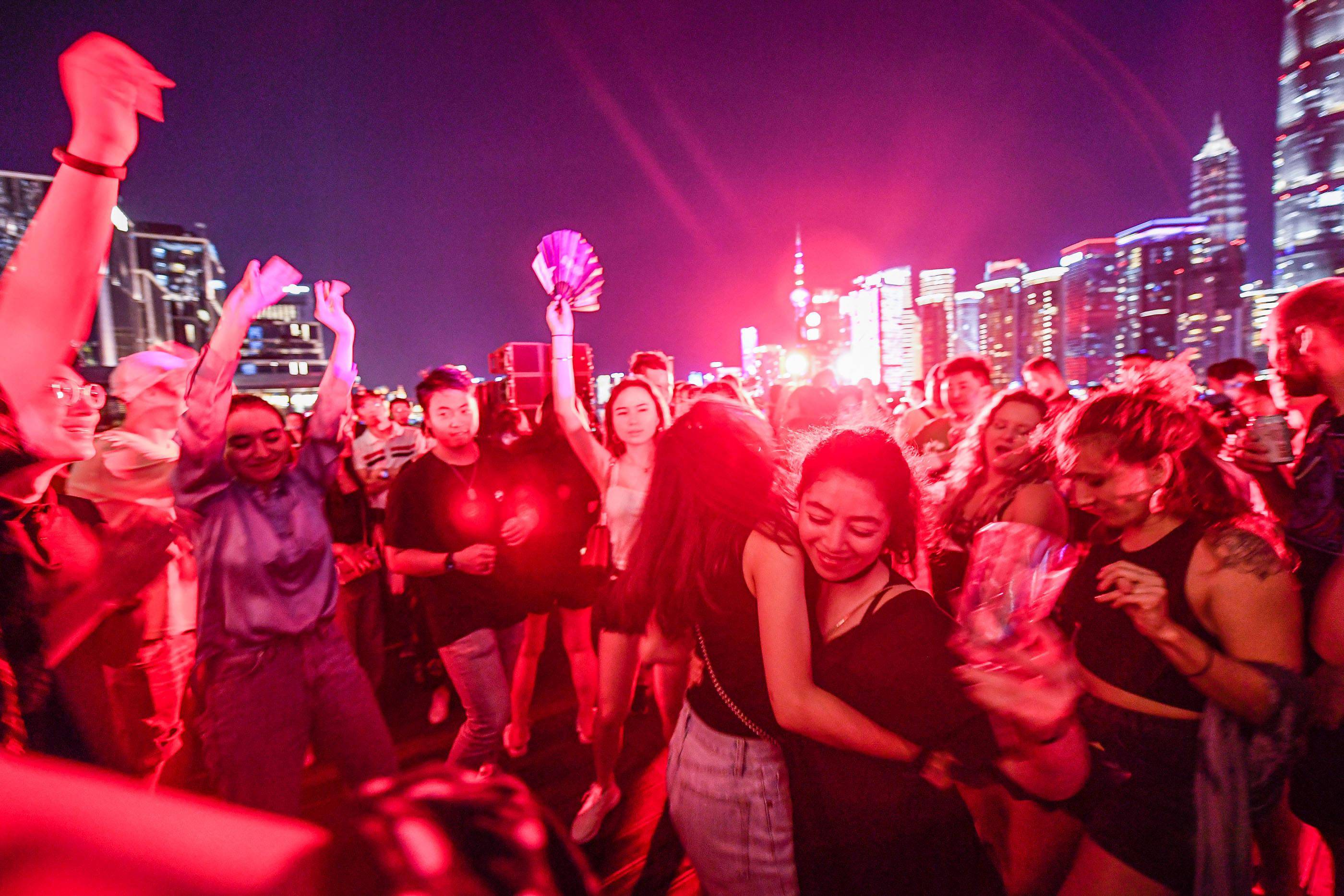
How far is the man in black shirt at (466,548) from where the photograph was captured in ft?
10.3

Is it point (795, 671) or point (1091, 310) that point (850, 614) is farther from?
point (1091, 310)

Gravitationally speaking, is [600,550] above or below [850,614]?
below

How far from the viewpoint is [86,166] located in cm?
122

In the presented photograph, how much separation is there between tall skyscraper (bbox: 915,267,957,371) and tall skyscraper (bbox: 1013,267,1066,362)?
46.0 ft

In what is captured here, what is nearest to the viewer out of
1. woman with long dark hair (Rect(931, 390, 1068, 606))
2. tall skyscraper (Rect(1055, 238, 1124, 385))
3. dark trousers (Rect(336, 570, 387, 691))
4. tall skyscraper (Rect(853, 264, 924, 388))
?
woman with long dark hair (Rect(931, 390, 1068, 606))

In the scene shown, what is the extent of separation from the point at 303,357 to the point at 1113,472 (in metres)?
112

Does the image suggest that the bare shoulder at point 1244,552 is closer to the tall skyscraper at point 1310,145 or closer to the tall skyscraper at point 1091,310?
the tall skyscraper at point 1091,310

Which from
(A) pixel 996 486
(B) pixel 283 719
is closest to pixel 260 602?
(B) pixel 283 719

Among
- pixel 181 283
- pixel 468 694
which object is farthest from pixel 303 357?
pixel 468 694

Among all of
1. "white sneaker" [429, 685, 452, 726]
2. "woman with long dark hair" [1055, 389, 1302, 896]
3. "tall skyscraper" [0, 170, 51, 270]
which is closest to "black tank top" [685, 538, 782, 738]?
"woman with long dark hair" [1055, 389, 1302, 896]

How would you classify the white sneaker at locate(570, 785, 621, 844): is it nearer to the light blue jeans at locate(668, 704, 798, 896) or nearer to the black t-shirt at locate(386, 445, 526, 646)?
the black t-shirt at locate(386, 445, 526, 646)

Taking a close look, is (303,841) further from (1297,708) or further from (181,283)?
(181,283)

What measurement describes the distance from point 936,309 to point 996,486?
133 m

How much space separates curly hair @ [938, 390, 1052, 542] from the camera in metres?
3.29
